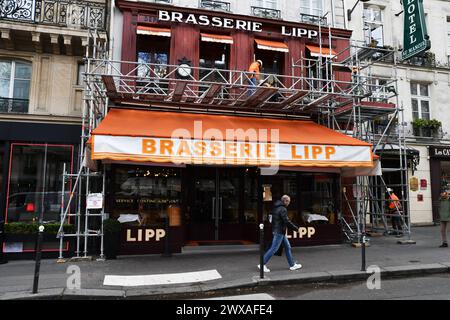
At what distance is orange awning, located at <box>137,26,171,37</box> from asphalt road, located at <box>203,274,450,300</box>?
8412 millimetres

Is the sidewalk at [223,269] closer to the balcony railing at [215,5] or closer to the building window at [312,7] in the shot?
the balcony railing at [215,5]

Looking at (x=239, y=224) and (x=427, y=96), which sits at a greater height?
(x=427, y=96)

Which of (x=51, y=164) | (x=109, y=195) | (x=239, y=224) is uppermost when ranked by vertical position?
(x=51, y=164)

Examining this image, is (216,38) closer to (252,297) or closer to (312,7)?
(312,7)

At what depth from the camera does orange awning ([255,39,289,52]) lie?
12188 millimetres

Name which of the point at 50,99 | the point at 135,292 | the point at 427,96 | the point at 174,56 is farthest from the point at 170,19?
the point at 427,96

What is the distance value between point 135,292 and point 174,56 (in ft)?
25.4

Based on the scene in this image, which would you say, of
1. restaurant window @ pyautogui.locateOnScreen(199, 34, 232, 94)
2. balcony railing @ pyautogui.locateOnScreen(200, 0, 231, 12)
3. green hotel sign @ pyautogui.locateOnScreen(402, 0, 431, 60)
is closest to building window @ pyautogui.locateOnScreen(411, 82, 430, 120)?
green hotel sign @ pyautogui.locateOnScreen(402, 0, 431, 60)

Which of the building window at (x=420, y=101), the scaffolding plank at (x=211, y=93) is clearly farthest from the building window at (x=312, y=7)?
the building window at (x=420, y=101)

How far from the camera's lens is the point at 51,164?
10.9 metres

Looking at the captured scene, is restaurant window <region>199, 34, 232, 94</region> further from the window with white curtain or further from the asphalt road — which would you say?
the asphalt road

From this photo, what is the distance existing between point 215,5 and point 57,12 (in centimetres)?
519

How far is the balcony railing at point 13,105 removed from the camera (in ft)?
36.2

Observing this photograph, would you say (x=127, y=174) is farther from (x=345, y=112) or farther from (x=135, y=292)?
(x=345, y=112)
